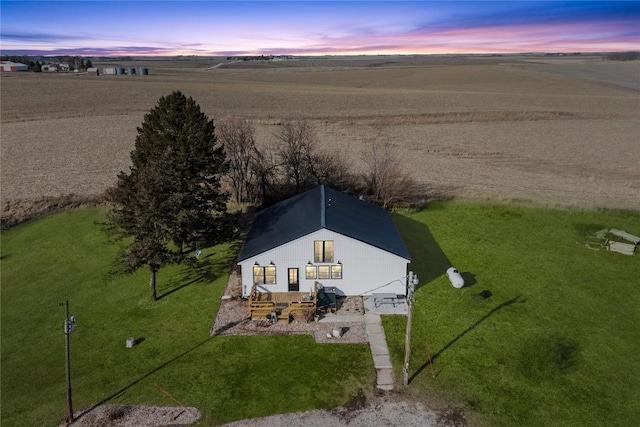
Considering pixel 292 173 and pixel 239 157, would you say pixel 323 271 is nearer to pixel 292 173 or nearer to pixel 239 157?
pixel 292 173

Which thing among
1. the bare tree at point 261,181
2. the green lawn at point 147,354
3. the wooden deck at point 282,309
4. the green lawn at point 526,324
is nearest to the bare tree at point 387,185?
the green lawn at point 526,324

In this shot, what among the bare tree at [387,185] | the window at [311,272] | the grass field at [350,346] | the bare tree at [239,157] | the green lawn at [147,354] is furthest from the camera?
the bare tree at [239,157]

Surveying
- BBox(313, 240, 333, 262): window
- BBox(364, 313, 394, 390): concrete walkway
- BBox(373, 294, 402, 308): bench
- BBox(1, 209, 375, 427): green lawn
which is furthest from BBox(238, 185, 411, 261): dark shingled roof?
BBox(364, 313, 394, 390): concrete walkway

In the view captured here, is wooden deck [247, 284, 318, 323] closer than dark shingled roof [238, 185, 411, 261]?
Yes

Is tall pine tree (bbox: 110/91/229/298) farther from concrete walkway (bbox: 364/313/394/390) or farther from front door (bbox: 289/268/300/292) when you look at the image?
concrete walkway (bbox: 364/313/394/390)

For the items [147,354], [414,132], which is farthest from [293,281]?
[414,132]

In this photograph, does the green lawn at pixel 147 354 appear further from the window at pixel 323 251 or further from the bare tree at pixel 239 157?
the bare tree at pixel 239 157
